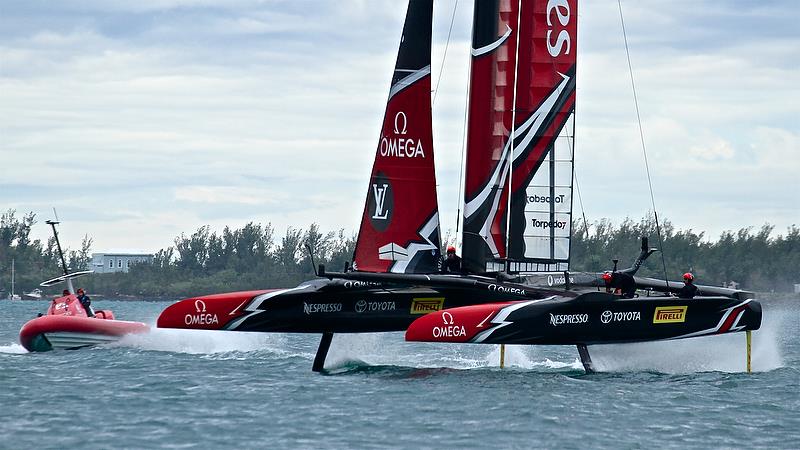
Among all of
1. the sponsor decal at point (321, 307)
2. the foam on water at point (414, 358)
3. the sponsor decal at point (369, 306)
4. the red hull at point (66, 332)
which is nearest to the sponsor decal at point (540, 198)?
the foam on water at point (414, 358)

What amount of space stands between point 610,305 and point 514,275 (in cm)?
223

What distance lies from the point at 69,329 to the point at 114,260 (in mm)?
95181

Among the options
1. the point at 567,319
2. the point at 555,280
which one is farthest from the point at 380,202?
the point at 567,319

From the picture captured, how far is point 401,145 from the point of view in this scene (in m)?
19.4

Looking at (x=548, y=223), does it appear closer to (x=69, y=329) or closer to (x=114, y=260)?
(x=69, y=329)

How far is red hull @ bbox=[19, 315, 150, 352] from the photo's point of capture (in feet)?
78.8

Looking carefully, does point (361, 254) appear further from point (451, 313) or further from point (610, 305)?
point (610, 305)

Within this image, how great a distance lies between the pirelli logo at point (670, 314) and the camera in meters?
18.4

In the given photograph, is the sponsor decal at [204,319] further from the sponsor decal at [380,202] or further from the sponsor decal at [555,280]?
the sponsor decal at [555,280]

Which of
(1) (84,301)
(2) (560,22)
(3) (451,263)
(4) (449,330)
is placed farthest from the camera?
(1) (84,301)

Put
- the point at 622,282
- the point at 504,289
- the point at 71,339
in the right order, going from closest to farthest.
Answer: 1. the point at 504,289
2. the point at 622,282
3. the point at 71,339

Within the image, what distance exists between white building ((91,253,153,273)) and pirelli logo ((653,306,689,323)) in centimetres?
10081

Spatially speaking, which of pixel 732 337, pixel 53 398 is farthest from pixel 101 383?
pixel 732 337

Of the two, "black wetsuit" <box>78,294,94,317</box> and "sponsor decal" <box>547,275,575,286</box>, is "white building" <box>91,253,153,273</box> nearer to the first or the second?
"black wetsuit" <box>78,294,94,317</box>
